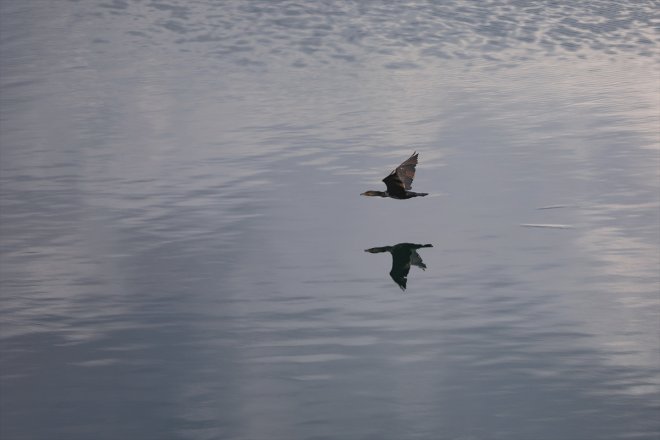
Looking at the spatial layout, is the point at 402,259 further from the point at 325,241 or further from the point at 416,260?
the point at 325,241

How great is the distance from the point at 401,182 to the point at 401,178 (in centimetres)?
7

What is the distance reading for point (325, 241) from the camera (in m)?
18.7

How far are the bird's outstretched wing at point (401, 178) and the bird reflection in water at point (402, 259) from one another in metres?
1.06

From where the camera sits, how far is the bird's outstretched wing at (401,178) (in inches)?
741

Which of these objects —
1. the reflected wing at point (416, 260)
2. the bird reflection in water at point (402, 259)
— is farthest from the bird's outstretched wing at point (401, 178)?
the reflected wing at point (416, 260)

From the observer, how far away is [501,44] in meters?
35.3

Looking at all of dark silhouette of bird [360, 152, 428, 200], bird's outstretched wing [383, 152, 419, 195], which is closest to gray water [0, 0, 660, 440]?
dark silhouette of bird [360, 152, 428, 200]

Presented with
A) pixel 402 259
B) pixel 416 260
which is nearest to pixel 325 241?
pixel 402 259

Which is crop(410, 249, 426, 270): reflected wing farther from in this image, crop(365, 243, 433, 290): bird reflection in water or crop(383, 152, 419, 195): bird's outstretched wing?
crop(383, 152, 419, 195): bird's outstretched wing

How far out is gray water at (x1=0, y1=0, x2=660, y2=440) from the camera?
13.3 meters

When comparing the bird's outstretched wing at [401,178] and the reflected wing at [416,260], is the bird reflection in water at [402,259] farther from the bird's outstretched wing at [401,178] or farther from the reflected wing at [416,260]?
the bird's outstretched wing at [401,178]

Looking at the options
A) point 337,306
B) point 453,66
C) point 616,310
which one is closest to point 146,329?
point 337,306

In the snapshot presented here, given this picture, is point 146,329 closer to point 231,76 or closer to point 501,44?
point 231,76

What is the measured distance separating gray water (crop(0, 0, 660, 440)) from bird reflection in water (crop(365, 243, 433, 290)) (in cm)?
12
